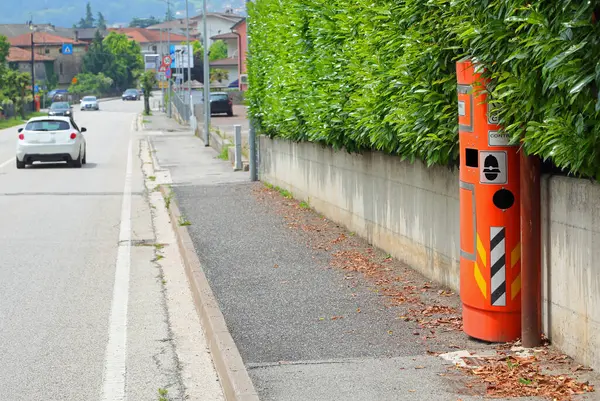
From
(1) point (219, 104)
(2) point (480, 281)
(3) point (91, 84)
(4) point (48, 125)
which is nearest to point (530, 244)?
(2) point (480, 281)

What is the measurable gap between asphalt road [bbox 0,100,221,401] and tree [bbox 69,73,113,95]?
139 metres

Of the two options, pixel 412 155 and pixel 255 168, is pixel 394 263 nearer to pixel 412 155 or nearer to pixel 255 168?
pixel 412 155

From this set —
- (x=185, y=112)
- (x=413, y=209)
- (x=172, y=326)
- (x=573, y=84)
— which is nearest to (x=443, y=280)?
(x=413, y=209)

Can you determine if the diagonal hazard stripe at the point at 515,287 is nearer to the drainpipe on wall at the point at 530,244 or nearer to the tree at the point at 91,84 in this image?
the drainpipe on wall at the point at 530,244

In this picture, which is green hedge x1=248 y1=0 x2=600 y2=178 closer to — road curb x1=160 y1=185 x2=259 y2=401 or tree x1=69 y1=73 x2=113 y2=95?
Result: road curb x1=160 y1=185 x2=259 y2=401

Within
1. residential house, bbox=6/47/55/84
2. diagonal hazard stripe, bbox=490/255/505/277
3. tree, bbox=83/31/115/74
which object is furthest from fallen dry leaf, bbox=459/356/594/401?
tree, bbox=83/31/115/74

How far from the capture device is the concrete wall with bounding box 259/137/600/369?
21.9ft

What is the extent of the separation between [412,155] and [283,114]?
7.72 metres

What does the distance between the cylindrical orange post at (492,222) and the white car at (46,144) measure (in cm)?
2366

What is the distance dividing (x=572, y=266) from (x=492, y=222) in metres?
0.76

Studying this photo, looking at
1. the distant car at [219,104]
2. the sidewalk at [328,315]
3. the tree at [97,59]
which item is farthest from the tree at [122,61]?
the sidewalk at [328,315]

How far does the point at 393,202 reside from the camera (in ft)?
37.7

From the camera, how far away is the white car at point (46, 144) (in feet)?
97.7

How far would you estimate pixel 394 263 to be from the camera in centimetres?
1125
